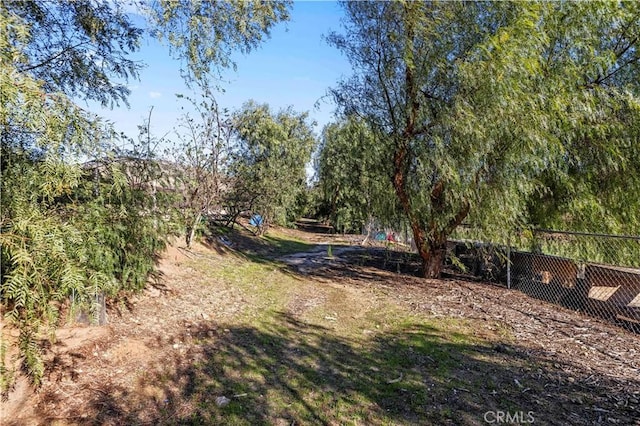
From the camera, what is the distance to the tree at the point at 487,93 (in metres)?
6.61

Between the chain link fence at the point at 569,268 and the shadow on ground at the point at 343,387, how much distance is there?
8.75ft

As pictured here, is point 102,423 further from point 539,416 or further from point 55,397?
point 539,416

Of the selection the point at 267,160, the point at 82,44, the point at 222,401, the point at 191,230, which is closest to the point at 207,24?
the point at 82,44

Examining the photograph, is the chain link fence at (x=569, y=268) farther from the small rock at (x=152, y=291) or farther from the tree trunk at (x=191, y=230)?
the tree trunk at (x=191, y=230)

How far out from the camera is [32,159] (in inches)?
113

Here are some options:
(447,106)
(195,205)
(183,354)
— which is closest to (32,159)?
(183,354)

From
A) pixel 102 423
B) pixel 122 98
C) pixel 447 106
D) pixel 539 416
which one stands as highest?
pixel 447 106

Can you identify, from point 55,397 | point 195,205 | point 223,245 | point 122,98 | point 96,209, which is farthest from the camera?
point 223,245

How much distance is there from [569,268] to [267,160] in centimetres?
1319

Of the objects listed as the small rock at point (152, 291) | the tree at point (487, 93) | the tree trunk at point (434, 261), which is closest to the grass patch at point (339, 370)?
the small rock at point (152, 291)

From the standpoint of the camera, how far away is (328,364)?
4047 mm

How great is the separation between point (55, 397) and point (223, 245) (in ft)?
31.0

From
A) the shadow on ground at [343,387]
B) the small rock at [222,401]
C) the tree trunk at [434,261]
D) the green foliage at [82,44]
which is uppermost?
the green foliage at [82,44]

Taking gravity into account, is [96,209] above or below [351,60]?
below
